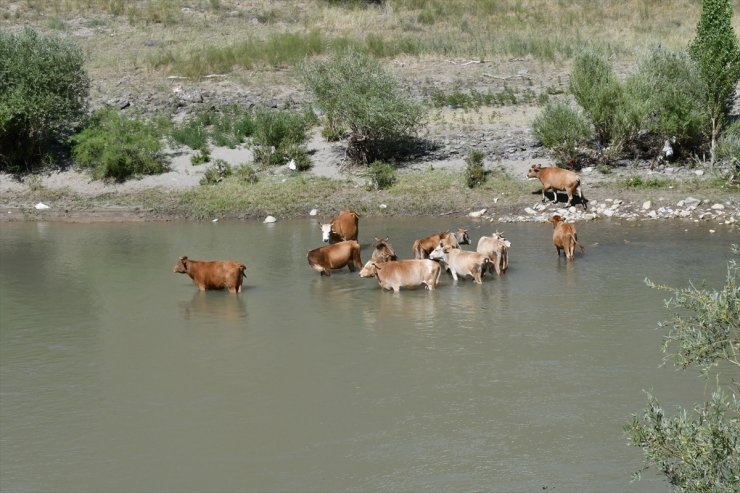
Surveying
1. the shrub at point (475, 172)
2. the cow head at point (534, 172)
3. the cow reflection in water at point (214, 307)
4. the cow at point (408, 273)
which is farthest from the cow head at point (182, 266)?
the cow head at point (534, 172)

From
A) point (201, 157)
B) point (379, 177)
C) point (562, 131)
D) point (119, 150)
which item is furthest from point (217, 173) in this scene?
point (562, 131)

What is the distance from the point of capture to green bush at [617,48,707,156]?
25.4 m

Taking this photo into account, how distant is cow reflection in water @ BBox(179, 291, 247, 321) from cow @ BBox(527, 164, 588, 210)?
948 cm

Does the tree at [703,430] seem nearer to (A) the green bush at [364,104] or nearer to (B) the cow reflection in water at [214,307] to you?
(B) the cow reflection in water at [214,307]

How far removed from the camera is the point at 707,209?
906 inches

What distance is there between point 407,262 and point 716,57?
40.7 ft

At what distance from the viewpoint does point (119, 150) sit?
26.9 m

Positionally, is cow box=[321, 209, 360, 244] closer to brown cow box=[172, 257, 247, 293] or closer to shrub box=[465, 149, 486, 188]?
brown cow box=[172, 257, 247, 293]

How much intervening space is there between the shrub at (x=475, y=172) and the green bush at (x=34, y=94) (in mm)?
11423

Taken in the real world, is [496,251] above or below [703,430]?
below

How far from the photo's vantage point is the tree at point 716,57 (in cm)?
2516

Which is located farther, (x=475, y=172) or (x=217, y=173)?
(x=217, y=173)

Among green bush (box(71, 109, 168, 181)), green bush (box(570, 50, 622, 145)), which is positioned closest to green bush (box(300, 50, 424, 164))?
green bush (box(570, 50, 622, 145))

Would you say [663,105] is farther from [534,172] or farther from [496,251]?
[496,251]
